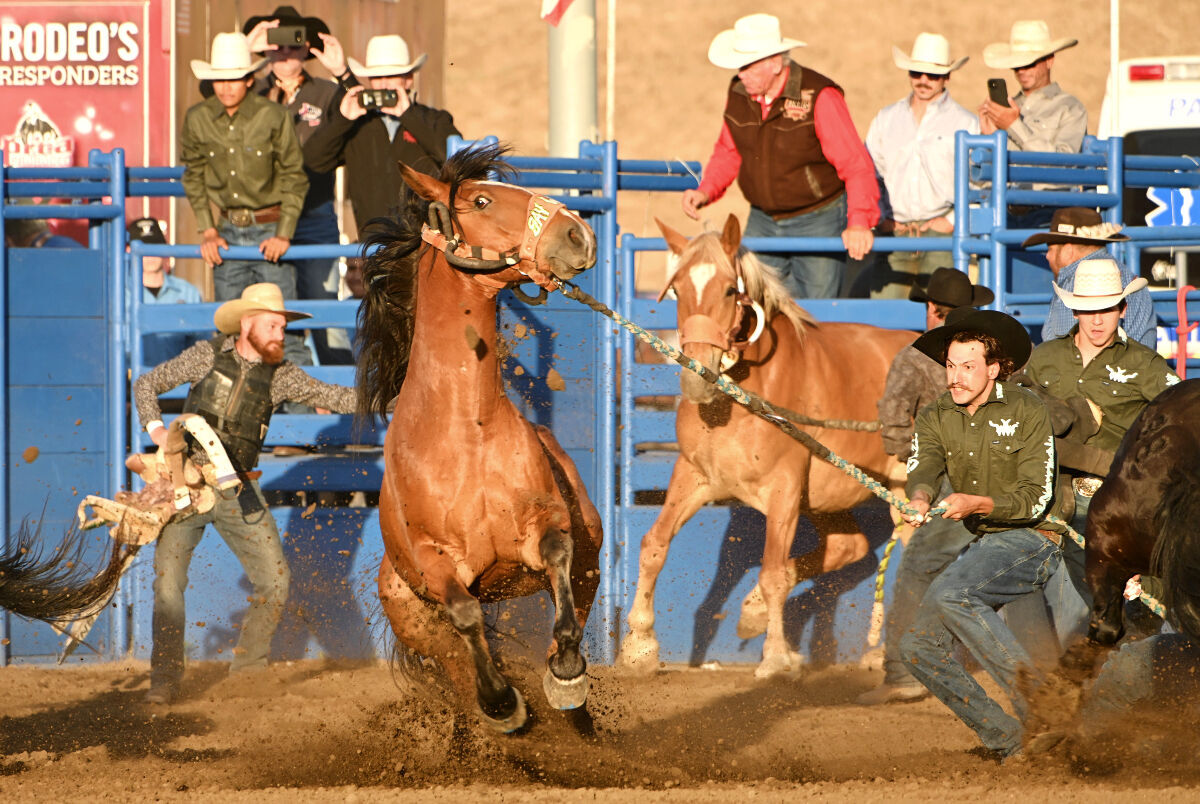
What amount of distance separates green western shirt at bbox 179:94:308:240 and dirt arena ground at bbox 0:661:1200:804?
254 cm

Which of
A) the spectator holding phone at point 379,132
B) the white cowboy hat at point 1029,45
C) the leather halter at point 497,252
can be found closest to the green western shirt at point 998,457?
the leather halter at point 497,252

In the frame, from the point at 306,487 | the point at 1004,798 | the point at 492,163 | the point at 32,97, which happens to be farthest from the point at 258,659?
the point at 32,97

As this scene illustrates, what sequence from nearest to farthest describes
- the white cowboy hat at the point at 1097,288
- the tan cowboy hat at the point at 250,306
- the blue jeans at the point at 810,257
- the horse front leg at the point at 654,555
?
1. the white cowboy hat at the point at 1097,288
2. the tan cowboy hat at the point at 250,306
3. the horse front leg at the point at 654,555
4. the blue jeans at the point at 810,257

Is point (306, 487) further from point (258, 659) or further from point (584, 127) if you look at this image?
point (584, 127)

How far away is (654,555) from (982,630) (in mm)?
2185

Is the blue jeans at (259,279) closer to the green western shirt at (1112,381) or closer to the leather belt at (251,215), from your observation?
the leather belt at (251,215)

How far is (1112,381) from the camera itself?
5.43m

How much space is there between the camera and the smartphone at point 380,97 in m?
7.82

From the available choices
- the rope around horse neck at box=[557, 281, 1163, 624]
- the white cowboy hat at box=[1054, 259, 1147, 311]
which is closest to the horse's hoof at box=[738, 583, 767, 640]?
the rope around horse neck at box=[557, 281, 1163, 624]

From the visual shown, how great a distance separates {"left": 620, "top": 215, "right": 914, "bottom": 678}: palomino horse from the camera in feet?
21.1

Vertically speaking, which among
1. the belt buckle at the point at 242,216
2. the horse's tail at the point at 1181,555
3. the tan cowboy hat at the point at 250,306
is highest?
the belt buckle at the point at 242,216

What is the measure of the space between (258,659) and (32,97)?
5.78m

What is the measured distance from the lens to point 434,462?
15.8ft

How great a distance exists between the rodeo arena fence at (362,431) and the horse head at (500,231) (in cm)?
255
